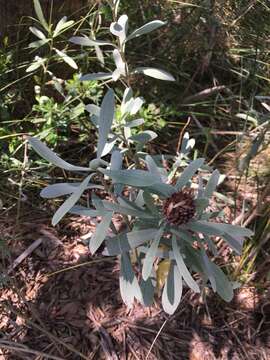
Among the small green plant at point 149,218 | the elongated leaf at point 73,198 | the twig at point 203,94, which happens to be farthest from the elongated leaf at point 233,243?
the twig at point 203,94

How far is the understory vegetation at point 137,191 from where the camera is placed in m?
1.13

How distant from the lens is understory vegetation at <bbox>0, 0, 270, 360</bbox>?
1.13 metres

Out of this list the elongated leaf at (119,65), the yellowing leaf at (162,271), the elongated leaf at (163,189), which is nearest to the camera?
the elongated leaf at (163,189)

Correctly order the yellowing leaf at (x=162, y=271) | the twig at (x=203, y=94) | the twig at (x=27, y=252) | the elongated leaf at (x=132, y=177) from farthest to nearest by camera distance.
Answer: the twig at (x=203, y=94) → the twig at (x=27, y=252) → the yellowing leaf at (x=162, y=271) → the elongated leaf at (x=132, y=177)

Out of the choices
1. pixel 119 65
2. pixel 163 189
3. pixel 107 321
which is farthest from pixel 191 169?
pixel 107 321

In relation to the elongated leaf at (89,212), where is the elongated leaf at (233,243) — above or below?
below

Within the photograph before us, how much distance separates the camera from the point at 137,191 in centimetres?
143

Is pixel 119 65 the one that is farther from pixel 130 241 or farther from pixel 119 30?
pixel 130 241

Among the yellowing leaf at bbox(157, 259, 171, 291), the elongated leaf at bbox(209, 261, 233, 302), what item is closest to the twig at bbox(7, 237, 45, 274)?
the yellowing leaf at bbox(157, 259, 171, 291)

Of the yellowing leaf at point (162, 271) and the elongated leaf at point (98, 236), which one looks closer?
the elongated leaf at point (98, 236)

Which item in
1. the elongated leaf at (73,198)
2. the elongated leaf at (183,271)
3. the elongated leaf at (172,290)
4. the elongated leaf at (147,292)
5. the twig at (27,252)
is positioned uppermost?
the elongated leaf at (73,198)

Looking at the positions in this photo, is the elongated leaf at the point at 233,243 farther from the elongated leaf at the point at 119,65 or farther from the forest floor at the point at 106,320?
the elongated leaf at the point at 119,65

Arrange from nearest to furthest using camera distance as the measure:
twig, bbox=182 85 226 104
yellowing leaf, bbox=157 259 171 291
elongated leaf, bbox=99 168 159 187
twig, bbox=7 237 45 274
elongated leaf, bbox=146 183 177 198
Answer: elongated leaf, bbox=99 168 159 187, elongated leaf, bbox=146 183 177 198, yellowing leaf, bbox=157 259 171 291, twig, bbox=7 237 45 274, twig, bbox=182 85 226 104

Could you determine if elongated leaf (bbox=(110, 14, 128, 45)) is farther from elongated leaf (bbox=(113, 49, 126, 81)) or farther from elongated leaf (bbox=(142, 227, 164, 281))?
elongated leaf (bbox=(142, 227, 164, 281))
